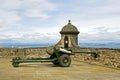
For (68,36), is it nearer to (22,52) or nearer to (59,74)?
(22,52)

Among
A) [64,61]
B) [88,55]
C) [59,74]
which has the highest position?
[88,55]

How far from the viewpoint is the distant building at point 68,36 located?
2581cm

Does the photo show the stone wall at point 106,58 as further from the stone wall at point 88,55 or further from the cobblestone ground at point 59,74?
the cobblestone ground at point 59,74

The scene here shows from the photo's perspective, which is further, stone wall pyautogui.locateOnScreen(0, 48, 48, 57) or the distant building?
the distant building

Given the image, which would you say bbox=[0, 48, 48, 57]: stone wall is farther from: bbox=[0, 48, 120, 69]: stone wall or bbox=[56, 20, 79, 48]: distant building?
bbox=[56, 20, 79, 48]: distant building

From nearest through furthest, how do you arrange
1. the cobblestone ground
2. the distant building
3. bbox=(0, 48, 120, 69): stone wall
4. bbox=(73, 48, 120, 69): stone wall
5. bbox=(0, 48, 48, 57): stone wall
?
the cobblestone ground, bbox=(73, 48, 120, 69): stone wall, bbox=(0, 48, 120, 69): stone wall, bbox=(0, 48, 48, 57): stone wall, the distant building

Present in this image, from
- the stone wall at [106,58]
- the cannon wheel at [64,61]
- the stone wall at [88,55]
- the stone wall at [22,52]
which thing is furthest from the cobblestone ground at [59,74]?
the stone wall at [22,52]

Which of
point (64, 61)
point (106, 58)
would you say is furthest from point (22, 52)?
point (106, 58)

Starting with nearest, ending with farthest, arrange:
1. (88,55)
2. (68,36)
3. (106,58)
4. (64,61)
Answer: (64,61) < (106,58) < (88,55) < (68,36)

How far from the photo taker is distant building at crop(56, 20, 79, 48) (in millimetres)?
25808

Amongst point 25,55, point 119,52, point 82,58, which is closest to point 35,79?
point 119,52

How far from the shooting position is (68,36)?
26219 millimetres

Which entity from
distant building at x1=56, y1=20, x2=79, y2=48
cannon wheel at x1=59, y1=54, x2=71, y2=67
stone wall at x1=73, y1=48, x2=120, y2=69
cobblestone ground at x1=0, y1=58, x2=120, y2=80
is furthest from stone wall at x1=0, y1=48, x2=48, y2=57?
cobblestone ground at x1=0, y1=58, x2=120, y2=80

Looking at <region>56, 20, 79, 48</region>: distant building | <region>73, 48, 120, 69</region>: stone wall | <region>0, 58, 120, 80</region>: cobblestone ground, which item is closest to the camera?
<region>0, 58, 120, 80</region>: cobblestone ground
